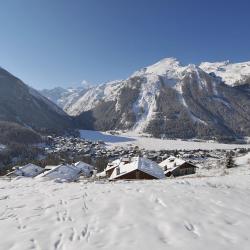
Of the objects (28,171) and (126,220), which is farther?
(28,171)

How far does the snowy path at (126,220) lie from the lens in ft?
35.0

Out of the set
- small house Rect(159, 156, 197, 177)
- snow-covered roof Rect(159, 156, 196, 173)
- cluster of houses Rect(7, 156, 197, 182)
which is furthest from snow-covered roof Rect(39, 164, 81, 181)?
snow-covered roof Rect(159, 156, 196, 173)

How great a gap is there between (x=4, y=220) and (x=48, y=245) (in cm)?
400

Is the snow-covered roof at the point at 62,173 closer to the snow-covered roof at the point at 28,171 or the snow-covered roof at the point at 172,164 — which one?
the snow-covered roof at the point at 28,171

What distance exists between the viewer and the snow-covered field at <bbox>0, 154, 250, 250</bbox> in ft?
34.9

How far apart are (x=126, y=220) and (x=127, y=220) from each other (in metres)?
0.04

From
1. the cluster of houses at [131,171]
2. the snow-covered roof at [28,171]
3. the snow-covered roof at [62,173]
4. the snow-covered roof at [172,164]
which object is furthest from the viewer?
the snow-covered roof at [28,171]

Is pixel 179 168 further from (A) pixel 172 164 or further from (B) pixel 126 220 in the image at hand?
(B) pixel 126 220

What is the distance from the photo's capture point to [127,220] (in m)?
13.0

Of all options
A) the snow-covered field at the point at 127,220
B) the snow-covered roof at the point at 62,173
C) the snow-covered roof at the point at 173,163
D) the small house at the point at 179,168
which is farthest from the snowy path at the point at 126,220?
the snow-covered roof at the point at 173,163

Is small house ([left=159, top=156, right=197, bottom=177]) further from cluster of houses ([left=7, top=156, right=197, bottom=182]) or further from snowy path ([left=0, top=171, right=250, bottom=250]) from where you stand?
snowy path ([left=0, top=171, right=250, bottom=250])

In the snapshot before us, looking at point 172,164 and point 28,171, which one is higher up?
point 172,164

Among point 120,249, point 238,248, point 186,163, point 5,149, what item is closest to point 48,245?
point 120,249

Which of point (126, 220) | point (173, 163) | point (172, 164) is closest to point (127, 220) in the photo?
point (126, 220)
